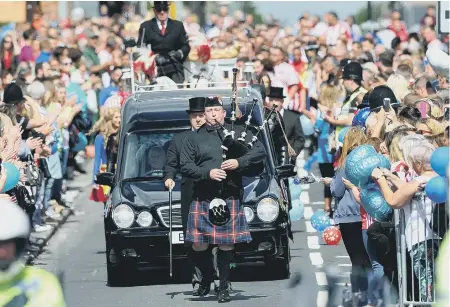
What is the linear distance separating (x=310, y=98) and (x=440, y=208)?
16.7 metres

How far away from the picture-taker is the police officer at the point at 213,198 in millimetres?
14031

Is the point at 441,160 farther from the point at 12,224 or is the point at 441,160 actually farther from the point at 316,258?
the point at 316,258

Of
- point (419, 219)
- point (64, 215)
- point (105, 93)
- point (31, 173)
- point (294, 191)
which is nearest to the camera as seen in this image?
point (419, 219)

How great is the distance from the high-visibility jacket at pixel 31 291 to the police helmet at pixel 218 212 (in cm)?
732

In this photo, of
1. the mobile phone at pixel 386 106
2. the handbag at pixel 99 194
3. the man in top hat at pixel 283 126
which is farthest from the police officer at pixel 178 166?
the handbag at pixel 99 194

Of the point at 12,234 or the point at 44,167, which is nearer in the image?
the point at 12,234

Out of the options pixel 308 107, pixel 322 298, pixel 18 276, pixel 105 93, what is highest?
pixel 105 93

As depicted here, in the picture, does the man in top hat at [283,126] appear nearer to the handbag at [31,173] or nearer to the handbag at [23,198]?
the handbag at [31,173]

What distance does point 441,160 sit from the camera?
9898 mm

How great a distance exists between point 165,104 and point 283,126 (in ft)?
11.0

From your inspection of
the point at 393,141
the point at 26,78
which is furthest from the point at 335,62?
the point at 393,141

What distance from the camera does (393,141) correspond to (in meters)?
12.4

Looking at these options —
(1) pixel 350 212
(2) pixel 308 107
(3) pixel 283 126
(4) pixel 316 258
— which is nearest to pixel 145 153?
(4) pixel 316 258

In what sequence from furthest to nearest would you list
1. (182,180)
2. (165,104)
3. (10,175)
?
(165,104) < (182,180) < (10,175)
